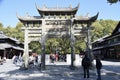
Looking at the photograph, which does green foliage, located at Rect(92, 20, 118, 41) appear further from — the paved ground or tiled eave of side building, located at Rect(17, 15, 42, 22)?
the paved ground

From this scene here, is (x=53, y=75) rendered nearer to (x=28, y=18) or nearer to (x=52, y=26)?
(x=52, y=26)

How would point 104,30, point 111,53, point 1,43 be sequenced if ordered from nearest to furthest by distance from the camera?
point 1,43
point 111,53
point 104,30

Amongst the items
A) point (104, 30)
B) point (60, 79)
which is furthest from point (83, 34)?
point (104, 30)

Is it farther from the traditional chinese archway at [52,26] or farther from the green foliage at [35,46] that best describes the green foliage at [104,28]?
the traditional chinese archway at [52,26]

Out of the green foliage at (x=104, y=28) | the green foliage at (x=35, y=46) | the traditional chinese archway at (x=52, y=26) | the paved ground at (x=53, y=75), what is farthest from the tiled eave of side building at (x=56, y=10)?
the green foliage at (x=104, y=28)

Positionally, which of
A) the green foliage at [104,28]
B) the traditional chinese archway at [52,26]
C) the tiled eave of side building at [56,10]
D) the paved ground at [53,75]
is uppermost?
the green foliage at [104,28]

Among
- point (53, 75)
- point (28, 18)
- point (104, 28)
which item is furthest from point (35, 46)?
point (53, 75)

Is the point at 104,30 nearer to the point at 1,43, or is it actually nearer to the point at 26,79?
the point at 1,43

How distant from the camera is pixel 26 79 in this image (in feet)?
58.5

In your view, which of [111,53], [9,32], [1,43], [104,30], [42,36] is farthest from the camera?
[104,30]

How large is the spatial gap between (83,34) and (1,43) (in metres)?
32.9

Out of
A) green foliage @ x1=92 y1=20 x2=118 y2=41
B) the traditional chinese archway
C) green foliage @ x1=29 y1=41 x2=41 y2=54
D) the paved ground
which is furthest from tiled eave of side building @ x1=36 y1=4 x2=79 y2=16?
green foliage @ x1=92 y1=20 x2=118 y2=41

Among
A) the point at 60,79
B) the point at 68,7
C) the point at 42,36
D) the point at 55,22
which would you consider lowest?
the point at 60,79

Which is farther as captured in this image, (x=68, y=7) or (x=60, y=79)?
(x=68, y=7)
